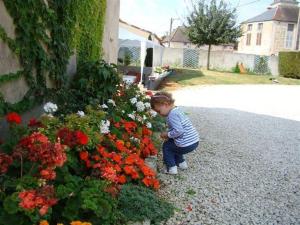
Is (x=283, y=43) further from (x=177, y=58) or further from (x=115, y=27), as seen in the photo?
(x=115, y=27)

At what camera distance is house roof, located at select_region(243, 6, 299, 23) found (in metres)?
46.0

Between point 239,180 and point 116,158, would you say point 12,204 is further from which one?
point 239,180

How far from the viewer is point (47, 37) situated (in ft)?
17.7

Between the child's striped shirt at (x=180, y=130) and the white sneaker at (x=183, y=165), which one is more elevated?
the child's striped shirt at (x=180, y=130)

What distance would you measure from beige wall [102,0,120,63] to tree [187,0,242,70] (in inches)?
748

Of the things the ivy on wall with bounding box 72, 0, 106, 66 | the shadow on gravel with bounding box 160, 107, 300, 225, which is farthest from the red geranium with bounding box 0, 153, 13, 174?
the ivy on wall with bounding box 72, 0, 106, 66

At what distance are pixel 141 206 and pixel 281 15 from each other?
47.0m

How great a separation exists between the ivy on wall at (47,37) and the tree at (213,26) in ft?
73.0

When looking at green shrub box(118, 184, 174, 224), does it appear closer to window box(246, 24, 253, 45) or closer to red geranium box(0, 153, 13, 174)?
red geranium box(0, 153, 13, 174)

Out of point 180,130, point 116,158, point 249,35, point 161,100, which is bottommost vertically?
point 116,158

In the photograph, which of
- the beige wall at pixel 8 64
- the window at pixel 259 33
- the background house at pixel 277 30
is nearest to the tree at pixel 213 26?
the background house at pixel 277 30

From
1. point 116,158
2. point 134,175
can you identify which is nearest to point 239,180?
point 134,175

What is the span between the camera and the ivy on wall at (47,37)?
15.4ft

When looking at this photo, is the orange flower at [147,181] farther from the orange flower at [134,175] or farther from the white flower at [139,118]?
the white flower at [139,118]
